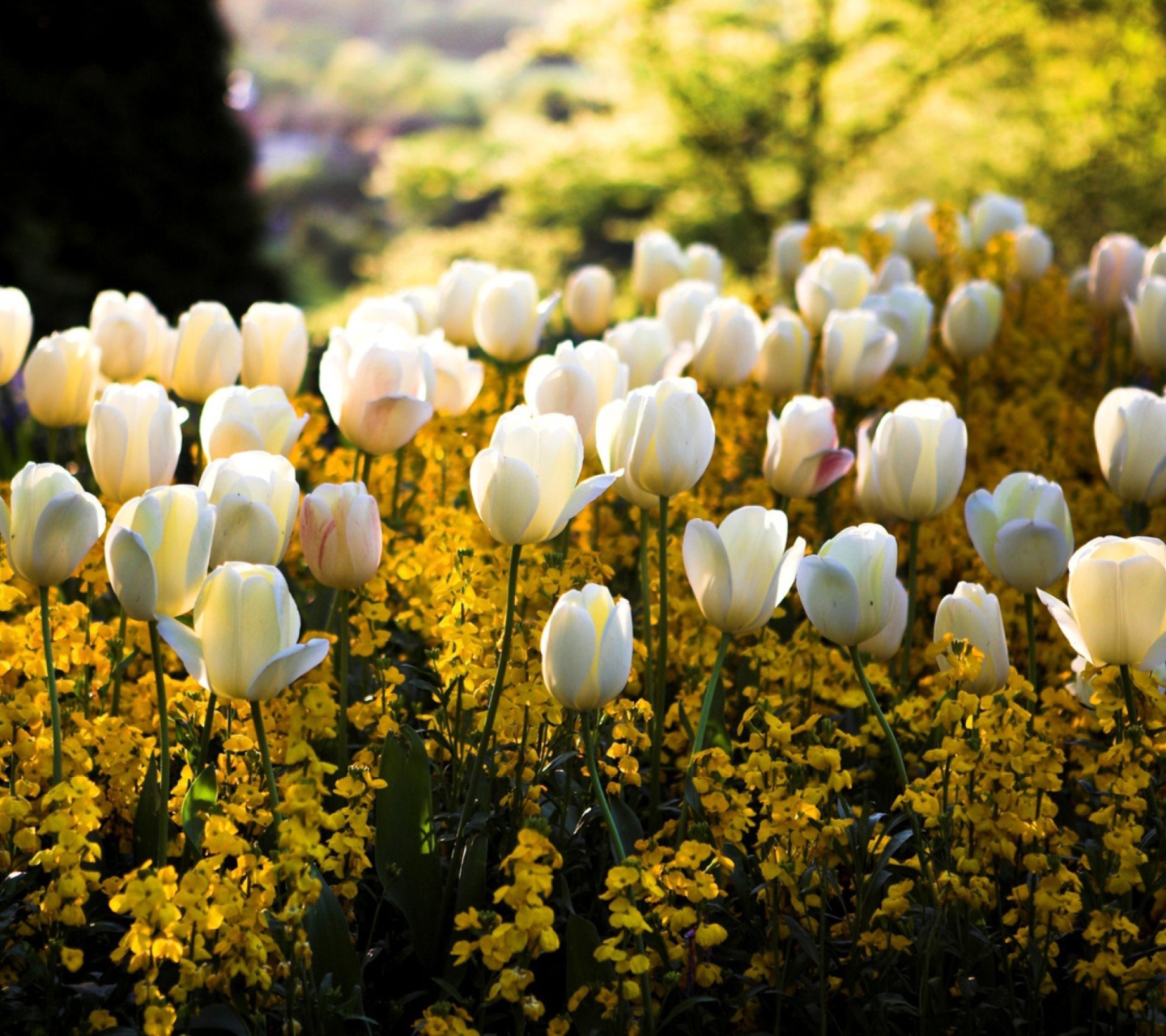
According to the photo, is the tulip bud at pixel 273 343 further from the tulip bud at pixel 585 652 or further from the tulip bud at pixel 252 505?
the tulip bud at pixel 585 652

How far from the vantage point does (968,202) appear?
1134 centimetres

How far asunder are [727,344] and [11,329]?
1.41m

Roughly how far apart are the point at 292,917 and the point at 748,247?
1038 cm

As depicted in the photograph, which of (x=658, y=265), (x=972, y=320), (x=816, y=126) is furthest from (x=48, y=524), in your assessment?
(x=816, y=126)

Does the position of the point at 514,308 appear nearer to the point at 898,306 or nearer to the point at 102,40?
the point at 898,306

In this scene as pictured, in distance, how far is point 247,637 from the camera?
4.67 feet

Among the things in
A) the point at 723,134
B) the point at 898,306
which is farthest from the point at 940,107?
the point at 898,306

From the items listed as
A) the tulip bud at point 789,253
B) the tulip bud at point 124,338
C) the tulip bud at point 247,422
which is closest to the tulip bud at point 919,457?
the tulip bud at point 247,422

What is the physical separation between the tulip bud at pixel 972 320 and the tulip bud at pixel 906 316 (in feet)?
0.42

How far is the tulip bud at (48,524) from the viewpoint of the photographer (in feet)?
5.16

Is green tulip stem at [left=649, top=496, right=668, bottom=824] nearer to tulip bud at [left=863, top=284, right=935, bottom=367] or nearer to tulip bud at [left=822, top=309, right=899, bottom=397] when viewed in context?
tulip bud at [left=822, top=309, right=899, bottom=397]

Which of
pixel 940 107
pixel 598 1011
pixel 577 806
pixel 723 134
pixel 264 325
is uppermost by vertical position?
pixel 940 107

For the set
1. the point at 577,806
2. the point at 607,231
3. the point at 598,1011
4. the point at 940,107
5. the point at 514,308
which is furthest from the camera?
the point at 607,231

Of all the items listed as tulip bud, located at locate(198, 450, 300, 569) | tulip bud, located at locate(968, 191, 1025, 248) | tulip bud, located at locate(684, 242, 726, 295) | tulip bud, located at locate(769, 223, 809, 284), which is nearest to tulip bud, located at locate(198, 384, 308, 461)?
tulip bud, located at locate(198, 450, 300, 569)
